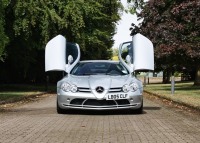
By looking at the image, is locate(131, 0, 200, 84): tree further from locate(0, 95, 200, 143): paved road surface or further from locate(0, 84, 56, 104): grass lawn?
locate(0, 95, 200, 143): paved road surface

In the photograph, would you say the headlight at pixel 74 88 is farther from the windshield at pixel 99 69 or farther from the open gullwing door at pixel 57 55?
the open gullwing door at pixel 57 55

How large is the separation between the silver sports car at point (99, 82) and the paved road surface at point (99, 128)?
1.08ft

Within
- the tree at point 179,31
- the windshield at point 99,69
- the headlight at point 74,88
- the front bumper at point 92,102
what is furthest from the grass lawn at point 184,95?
the headlight at point 74,88

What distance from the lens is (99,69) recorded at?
13609 millimetres

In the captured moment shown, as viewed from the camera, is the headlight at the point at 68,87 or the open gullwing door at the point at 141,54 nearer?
the headlight at the point at 68,87

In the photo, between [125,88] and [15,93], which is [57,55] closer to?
[125,88]

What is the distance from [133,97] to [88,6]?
16.3 m

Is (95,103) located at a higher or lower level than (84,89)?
lower

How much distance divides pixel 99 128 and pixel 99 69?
4.60 metres

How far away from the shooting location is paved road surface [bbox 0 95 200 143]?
25.4 ft

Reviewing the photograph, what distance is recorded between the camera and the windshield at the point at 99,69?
43.9 ft

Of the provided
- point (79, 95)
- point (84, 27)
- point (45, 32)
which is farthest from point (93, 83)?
point (84, 27)

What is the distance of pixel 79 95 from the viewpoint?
11.8 meters

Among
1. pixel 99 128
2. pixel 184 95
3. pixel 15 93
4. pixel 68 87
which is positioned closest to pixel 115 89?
pixel 68 87
